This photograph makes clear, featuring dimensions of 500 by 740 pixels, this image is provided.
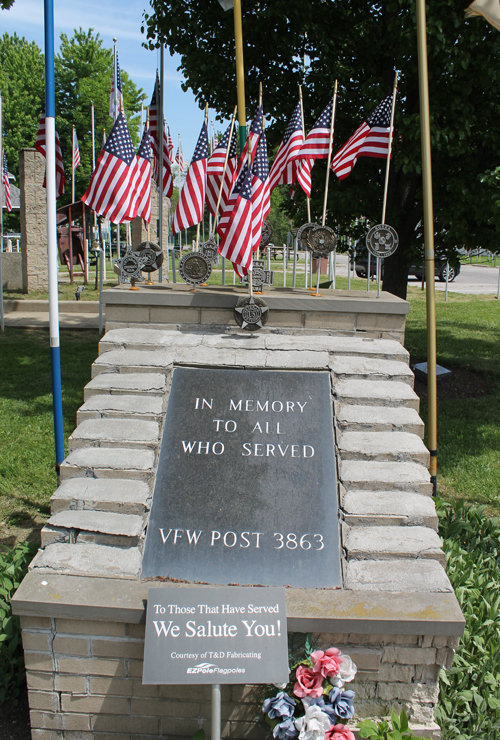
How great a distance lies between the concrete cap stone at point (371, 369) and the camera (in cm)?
421

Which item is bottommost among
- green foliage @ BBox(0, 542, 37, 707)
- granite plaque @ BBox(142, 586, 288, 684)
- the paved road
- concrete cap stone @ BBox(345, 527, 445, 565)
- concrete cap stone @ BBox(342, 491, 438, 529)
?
green foliage @ BBox(0, 542, 37, 707)

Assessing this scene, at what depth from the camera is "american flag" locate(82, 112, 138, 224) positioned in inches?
214

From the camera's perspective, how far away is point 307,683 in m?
2.92

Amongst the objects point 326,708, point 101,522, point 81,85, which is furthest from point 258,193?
point 81,85

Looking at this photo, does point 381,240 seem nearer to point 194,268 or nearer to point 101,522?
point 194,268

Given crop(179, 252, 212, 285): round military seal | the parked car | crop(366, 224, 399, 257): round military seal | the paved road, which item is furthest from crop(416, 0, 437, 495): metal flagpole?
the paved road

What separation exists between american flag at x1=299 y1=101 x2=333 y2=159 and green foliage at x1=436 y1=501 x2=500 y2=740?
3623 mm

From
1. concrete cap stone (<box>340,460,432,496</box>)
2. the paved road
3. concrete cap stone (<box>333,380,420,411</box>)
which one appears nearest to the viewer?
concrete cap stone (<box>340,460,432,496</box>)

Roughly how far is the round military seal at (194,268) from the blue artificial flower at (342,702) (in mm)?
3257

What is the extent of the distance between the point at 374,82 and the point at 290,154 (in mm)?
2486

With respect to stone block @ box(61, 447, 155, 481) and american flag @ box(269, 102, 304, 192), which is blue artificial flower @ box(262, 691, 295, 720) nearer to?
stone block @ box(61, 447, 155, 481)

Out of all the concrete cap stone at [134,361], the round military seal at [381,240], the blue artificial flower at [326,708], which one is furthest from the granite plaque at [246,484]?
the round military seal at [381,240]

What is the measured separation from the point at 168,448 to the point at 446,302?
15.9m

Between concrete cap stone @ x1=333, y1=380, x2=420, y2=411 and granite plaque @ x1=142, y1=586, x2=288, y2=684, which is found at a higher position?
concrete cap stone @ x1=333, y1=380, x2=420, y2=411
